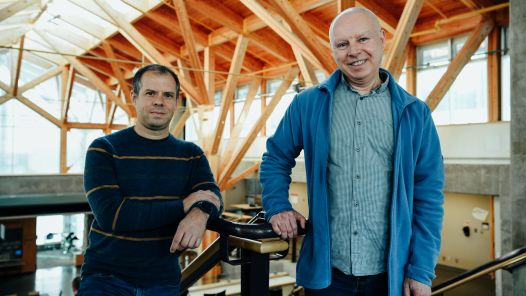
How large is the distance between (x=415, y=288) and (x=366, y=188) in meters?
0.40

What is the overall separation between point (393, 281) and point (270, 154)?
2.20 feet

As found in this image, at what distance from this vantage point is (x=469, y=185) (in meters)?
9.00

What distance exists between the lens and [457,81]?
1011cm

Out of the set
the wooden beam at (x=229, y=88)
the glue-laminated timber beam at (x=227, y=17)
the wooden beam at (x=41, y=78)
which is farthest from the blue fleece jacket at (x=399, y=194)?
the wooden beam at (x=41, y=78)

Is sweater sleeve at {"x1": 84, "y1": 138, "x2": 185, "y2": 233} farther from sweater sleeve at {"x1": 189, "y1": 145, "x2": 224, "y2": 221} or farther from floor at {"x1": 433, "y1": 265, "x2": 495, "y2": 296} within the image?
floor at {"x1": 433, "y1": 265, "x2": 495, "y2": 296}

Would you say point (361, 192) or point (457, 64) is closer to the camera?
point (361, 192)

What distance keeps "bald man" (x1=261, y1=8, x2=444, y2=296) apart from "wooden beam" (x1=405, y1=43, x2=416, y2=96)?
960 cm

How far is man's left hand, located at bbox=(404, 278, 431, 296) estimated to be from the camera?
1554 mm

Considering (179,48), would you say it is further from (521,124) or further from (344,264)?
(344,264)

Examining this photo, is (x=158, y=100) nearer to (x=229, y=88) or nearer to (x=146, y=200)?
(x=146, y=200)

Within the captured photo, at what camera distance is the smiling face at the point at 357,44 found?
5.35 feet

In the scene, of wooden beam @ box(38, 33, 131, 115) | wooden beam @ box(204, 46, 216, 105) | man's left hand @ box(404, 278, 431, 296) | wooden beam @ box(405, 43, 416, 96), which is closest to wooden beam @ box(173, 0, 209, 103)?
wooden beam @ box(204, 46, 216, 105)

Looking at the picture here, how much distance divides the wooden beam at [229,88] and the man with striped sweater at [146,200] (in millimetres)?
6763

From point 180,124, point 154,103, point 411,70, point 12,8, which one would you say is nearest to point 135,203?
point 154,103
